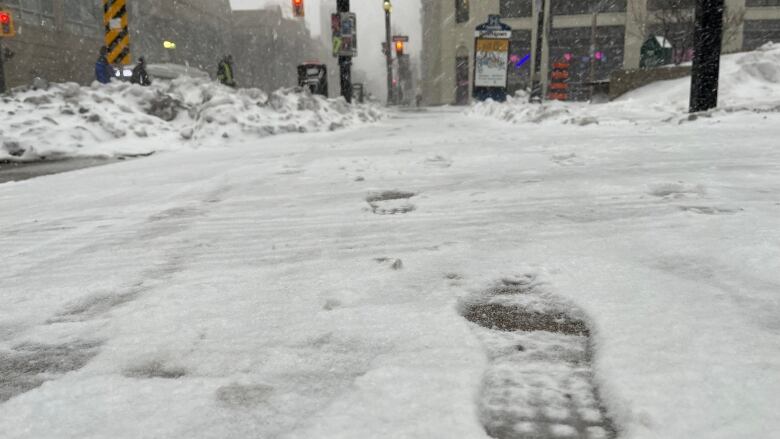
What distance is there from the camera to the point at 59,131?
15.2ft

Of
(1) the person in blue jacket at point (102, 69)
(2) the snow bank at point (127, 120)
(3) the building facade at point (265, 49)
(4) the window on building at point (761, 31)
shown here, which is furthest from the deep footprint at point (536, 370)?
(3) the building facade at point (265, 49)

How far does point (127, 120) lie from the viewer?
17.1 ft

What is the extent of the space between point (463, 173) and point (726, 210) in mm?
1246

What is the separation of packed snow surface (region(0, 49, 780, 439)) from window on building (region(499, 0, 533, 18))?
82.1 ft

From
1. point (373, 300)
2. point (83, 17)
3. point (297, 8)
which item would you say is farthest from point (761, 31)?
point (373, 300)

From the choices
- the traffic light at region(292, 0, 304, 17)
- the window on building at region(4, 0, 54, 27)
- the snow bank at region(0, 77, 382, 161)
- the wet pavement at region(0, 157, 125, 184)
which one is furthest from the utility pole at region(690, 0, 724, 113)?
the window on building at region(4, 0, 54, 27)

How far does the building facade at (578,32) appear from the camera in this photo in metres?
23.3

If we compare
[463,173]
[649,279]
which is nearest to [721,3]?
[463,173]

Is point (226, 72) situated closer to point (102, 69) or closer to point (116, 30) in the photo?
point (102, 69)

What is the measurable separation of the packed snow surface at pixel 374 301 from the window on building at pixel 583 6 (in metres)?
24.6

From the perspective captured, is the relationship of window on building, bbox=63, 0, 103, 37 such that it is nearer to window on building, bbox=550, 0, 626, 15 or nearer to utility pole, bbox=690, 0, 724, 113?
window on building, bbox=550, 0, 626, 15

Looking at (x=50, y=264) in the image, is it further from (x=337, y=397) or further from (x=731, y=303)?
Answer: (x=731, y=303)

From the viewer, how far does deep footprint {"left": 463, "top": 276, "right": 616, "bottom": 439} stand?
70 centimetres

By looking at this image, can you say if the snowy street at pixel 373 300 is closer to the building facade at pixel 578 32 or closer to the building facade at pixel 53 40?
the building facade at pixel 53 40
